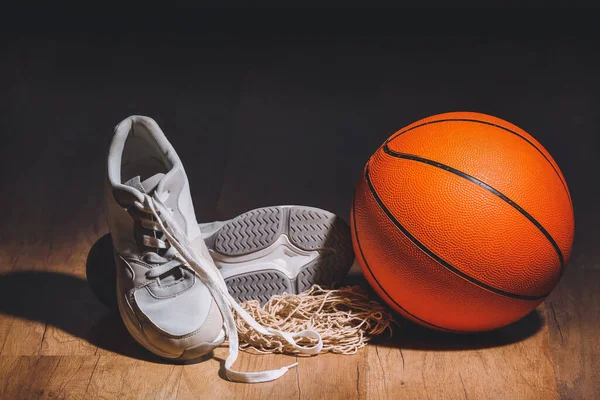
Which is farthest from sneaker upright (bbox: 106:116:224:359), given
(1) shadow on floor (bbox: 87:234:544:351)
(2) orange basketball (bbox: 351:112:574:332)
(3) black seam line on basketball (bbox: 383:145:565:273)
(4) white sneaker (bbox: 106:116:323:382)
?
(3) black seam line on basketball (bbox: 383:145:565:273)

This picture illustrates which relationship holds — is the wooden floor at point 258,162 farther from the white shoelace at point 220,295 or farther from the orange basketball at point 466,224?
the orange basketball at point 466,224

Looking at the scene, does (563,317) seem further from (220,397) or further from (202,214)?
(202,214)

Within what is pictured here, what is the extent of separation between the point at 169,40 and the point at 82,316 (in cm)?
207

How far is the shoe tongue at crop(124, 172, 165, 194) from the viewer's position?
1.98m

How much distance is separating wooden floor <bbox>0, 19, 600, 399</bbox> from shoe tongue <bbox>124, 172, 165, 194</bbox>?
34 cm

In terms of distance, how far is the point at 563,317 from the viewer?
6.94 ft

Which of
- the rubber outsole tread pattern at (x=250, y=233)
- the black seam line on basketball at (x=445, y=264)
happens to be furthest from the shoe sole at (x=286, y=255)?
the black seam line on basketball at (x=445, y=264)

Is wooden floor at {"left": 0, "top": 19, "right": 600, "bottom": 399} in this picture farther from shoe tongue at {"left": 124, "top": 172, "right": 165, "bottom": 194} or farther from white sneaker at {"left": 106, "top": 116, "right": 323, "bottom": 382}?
shoe tongue at {"left": 124, "top": 172, "right": 165, "bottom": 194}

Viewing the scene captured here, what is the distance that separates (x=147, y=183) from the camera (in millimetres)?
1995

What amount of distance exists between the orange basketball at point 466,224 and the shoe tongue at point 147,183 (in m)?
0.44

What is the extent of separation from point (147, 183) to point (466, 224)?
68cm

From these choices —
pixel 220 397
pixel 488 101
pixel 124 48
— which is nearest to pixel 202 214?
pixel 220 397

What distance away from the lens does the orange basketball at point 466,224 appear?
1.82m

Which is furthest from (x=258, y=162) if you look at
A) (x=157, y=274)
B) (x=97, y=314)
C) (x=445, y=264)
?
(x=445, y=264)
